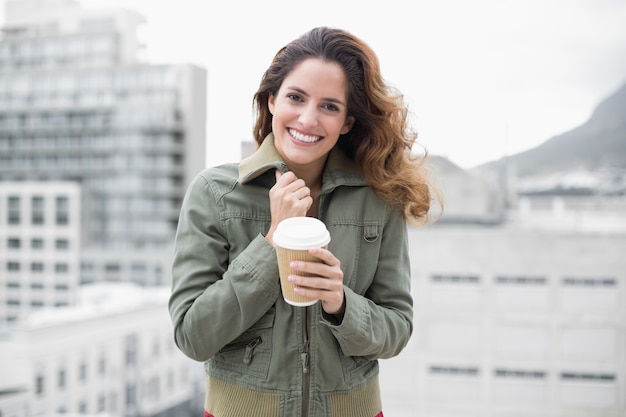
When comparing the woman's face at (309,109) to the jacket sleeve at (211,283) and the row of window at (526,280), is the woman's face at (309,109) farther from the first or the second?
Result: the row of window at (526,280)

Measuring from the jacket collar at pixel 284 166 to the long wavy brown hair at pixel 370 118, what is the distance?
0.06 feet

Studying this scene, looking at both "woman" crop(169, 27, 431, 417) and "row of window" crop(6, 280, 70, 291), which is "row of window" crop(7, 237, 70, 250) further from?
"woman" crop(169, 27, 431, 417)

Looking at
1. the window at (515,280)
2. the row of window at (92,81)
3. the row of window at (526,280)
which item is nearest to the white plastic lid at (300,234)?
the row of window at (526,280)

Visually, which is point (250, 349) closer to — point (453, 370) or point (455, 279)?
point (455, 279)

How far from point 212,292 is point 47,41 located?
18828mm

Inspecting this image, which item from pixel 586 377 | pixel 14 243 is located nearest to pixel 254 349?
pixel 586 377

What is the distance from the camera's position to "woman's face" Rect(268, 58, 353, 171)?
2.30ft

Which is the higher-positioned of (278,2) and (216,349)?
(278,2)

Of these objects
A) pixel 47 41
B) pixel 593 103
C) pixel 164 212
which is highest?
pixel 47 41

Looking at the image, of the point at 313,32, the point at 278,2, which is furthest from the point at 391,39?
the point at 313,32

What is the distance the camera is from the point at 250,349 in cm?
68

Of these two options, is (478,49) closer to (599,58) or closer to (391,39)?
(599,58)

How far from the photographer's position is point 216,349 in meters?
0.65

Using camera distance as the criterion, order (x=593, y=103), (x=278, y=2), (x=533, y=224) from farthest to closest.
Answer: (x=533, y=224) → (x=593, y=103) → (x=278, y=2)
